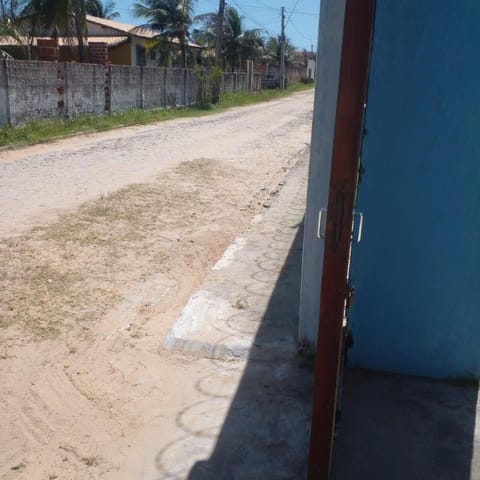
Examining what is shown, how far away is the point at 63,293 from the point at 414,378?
2.78 m

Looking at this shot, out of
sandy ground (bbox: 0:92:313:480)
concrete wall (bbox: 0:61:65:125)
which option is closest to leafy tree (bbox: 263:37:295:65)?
concrete wall (bbox: 0:61:65:125)

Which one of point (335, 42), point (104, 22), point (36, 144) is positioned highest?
point (104, 22)

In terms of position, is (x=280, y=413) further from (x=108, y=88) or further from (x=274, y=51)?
(x=274, y=51)

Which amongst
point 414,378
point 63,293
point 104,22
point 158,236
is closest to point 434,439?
point 414,378

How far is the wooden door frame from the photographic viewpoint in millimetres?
1838

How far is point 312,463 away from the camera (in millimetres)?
2238

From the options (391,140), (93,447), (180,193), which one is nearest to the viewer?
(93,447)

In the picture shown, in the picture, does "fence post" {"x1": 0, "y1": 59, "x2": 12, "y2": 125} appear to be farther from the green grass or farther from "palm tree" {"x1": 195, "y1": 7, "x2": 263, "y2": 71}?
"palm tree" {"x1": 195, "y1": 7, "x2": 263, "y2": 71}

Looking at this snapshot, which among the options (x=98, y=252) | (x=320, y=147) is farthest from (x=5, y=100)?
(x=320, y=147)

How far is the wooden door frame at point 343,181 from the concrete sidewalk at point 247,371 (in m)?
0.72

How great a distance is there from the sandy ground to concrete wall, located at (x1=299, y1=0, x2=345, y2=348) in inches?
29.7

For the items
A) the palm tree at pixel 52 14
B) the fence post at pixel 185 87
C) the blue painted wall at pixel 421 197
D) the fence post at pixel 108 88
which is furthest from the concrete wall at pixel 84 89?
the blue painted wall at pixel 421 197

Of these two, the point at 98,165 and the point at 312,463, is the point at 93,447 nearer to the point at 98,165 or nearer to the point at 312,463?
the point at 312,463

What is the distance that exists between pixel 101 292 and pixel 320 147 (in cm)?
238
